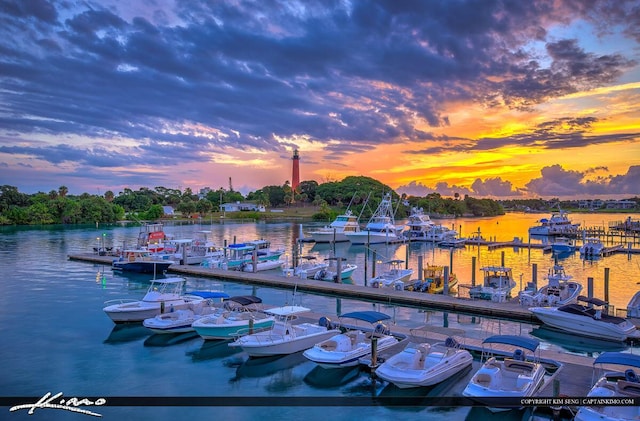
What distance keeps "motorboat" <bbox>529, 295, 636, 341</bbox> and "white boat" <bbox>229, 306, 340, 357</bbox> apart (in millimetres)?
12049

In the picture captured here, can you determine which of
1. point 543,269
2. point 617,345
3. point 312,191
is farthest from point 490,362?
point 312,191

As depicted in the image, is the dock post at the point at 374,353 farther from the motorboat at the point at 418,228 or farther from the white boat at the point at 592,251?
the motorboat at the point at 418,228

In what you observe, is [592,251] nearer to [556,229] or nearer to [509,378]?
[556,229]

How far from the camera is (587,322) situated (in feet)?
79.7

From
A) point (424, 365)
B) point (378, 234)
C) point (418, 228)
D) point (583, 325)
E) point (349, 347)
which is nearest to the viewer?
point (424, 365)

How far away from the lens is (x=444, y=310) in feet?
98.5

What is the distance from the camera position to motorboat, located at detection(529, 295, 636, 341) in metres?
23.3

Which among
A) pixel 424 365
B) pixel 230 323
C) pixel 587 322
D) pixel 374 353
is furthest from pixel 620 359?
pixel 230 323

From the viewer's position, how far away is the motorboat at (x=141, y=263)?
4656cm

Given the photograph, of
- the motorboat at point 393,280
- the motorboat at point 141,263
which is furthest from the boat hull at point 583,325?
the motorboat at point 141,263

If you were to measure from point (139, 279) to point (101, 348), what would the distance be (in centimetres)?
2185

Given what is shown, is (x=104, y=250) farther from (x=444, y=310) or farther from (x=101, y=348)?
(x=444, y=310)

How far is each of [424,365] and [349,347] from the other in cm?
320

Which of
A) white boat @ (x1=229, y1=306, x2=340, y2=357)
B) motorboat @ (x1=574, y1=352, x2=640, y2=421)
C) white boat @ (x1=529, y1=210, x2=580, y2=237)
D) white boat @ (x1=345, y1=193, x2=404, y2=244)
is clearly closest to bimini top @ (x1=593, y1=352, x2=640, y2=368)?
motorboat @ (x1=574, y1=352, x2=640, y2=421)
